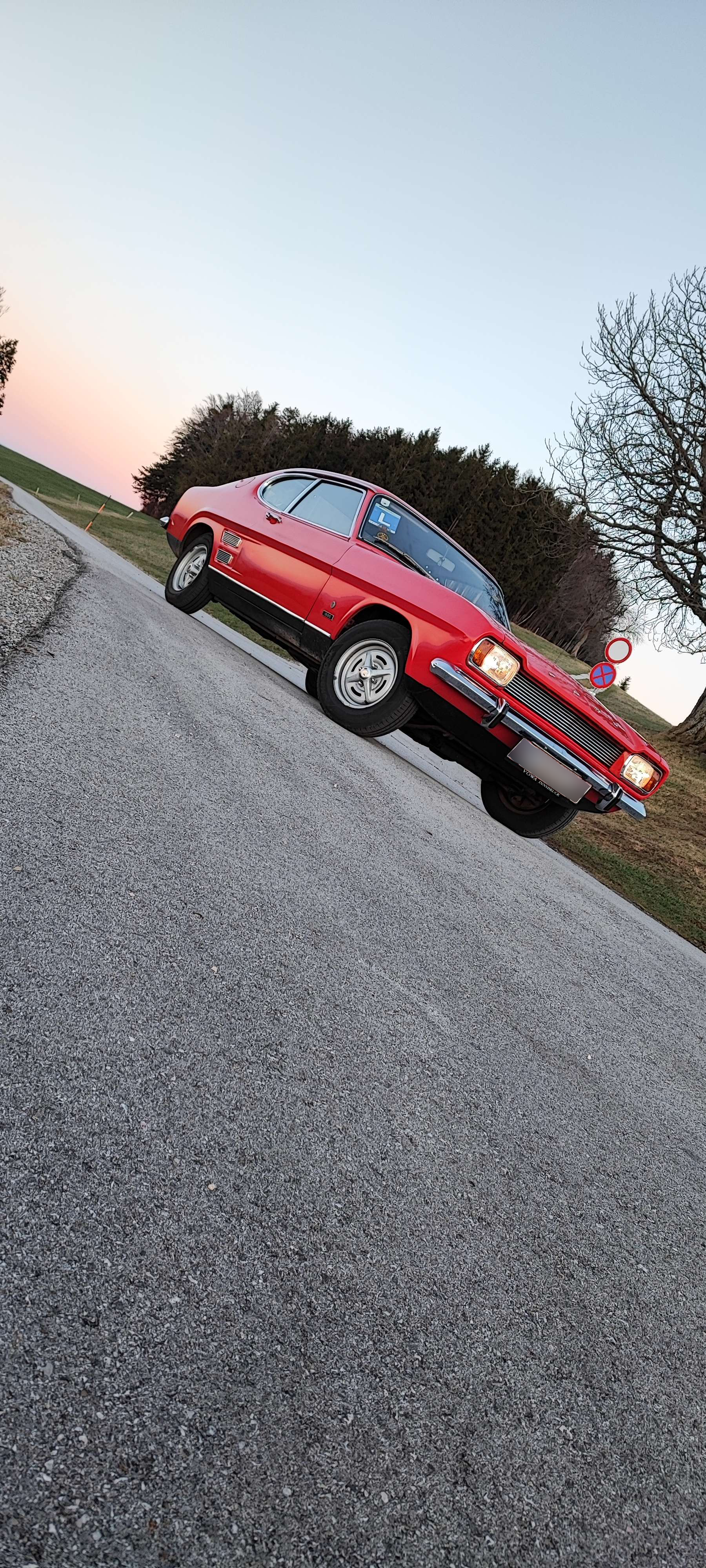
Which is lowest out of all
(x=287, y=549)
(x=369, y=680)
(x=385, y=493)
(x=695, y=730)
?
(x=369, y=680)

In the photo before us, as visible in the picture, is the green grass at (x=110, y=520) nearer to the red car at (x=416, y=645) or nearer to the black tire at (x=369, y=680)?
the red car at (x=416, y=645)

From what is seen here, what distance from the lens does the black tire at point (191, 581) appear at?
26.6 ft

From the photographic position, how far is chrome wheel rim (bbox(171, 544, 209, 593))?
825 centimetres

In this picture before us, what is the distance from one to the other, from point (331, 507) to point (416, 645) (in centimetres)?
182

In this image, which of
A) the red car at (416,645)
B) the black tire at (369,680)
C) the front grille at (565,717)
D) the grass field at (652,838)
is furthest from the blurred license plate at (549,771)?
the grass field at (652,838)

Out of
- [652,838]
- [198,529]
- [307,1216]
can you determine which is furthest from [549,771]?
[652,838]

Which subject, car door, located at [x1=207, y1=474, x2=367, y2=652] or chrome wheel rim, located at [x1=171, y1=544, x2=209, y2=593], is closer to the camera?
car door, located at [x1=207, y1=474, x2=367, y2=652]

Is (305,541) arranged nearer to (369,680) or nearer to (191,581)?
(369,680)

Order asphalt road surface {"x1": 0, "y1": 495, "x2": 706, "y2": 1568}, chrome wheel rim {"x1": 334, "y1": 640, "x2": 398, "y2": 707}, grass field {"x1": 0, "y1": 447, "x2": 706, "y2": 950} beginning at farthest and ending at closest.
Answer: grass field {"x1": 0, "y1": 447, "x2": 706, "y2": 950}, chrome wheel rim {"x1": 334, "y1": 640, "x2": 398, "y2": 707}, asphalt road surface {"x1": 0, "y1": 495, "x2": 706, "y2": 1568}

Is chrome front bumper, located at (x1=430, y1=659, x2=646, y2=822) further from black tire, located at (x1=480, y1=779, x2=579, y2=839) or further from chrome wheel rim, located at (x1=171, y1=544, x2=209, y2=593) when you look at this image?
chrome wheel rim, located at (x1=171, y1=544, x2=209, y2=593)

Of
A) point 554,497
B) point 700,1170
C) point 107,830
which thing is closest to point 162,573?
point 554,497

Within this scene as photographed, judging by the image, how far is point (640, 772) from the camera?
19.3 ft

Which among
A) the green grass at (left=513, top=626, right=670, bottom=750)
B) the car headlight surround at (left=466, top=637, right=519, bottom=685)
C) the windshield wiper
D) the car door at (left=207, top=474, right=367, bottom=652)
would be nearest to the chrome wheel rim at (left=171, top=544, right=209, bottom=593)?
the car door at (left=207, top=474, right=367, bottom=652)

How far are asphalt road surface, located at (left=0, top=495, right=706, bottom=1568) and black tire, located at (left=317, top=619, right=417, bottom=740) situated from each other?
1.79 m
